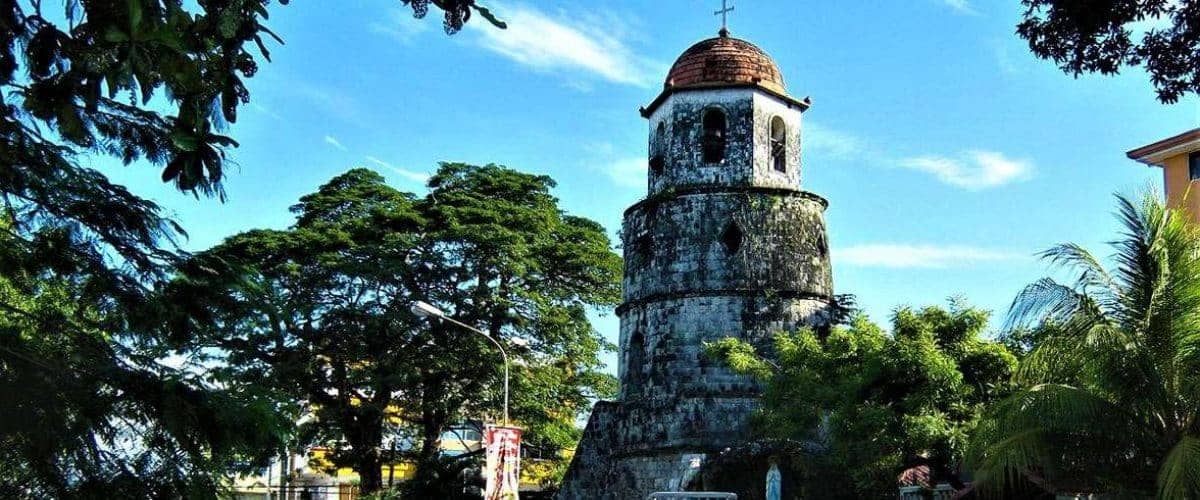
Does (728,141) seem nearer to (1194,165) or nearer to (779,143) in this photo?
(779,143)

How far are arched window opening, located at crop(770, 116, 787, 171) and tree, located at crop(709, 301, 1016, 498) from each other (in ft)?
20.4

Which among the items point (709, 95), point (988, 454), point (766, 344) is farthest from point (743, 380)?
point (988, 454)

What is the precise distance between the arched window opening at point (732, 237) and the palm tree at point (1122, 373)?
39.2ft

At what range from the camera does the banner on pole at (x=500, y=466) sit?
16.4 meters

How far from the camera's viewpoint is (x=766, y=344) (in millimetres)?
22703

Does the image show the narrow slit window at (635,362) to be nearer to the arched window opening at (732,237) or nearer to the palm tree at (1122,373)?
the arched window opening at (732,237)

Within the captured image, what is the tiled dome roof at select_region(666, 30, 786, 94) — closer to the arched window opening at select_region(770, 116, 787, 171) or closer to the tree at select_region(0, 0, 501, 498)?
the arched window opening at select_region(770, 116, 787, 171)

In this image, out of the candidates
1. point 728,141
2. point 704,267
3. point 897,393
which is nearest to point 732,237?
point 704,267

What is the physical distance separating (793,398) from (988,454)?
719cm

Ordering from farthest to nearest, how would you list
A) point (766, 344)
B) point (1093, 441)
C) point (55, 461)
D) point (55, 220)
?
1. point (766, 344)
2. point (1093, 441)
3. point (55, 220)
4. point (55, 461)

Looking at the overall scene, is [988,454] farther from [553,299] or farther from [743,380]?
[553,299]

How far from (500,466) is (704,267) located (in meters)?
7.84

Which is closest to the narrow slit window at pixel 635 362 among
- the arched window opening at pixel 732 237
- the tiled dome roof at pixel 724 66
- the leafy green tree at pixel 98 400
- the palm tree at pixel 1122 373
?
the arched window opening at pixel 732 237

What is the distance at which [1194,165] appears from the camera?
2278 centimetres
